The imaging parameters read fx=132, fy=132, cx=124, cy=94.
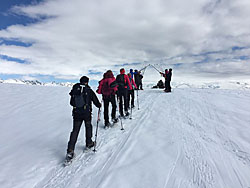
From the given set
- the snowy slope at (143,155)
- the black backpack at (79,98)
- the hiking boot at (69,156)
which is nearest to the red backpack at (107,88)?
the snowy slope at (143,155)

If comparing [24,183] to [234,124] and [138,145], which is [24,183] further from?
[234,124]

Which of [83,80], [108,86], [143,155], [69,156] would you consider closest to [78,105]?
[83,80]

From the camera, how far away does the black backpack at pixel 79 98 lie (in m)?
3.71

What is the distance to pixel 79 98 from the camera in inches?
147

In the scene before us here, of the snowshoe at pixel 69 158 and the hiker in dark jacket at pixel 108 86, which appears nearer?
the snowshoe at pixel 69 158

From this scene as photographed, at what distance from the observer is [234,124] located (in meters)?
5.20

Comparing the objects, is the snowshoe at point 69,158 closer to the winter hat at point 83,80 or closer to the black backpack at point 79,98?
the black backpack at point 79,98

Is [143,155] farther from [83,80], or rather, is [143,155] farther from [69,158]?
[83,80]

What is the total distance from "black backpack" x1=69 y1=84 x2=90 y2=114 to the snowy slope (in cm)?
142

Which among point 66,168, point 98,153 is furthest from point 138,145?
point 66,168

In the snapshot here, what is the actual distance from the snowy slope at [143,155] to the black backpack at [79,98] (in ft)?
4.65

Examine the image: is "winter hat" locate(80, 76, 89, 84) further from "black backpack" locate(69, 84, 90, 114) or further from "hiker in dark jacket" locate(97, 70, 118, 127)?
"hiker in dark jacket" locate(97, 70, 118, 127)

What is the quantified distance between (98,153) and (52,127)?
3.70m

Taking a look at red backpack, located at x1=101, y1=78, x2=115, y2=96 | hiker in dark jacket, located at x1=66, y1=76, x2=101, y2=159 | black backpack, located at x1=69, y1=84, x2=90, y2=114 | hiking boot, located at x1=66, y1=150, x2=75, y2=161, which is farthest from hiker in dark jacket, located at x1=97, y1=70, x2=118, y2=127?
hiking boot, located at x1=66, y1=150, x2=75, y2=161
